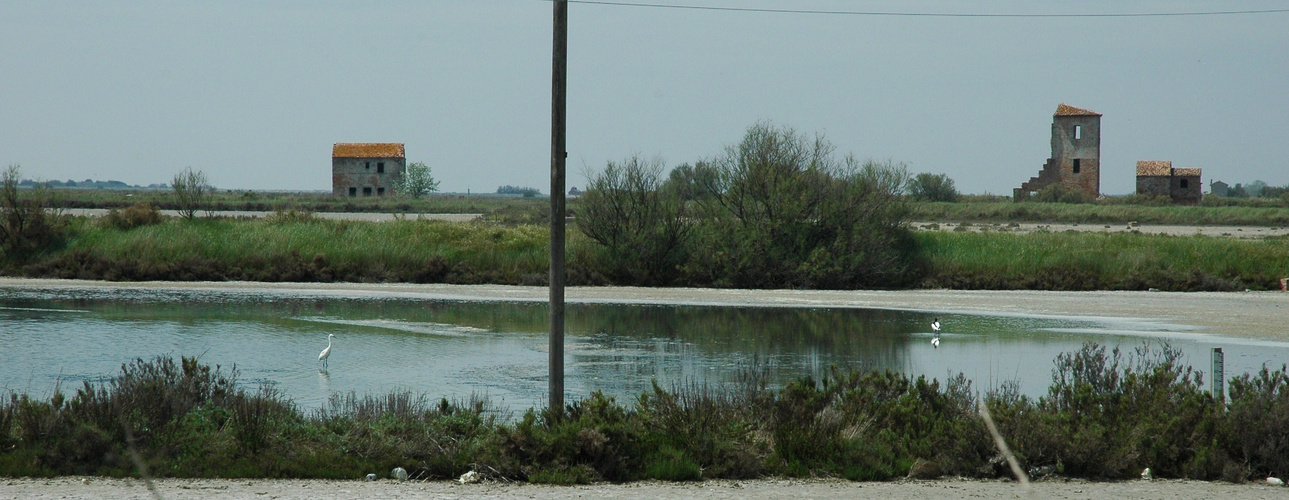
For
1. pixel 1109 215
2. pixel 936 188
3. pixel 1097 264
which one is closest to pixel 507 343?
pixel 1097 264

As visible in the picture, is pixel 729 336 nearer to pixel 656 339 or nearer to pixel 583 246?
pixel 656 339

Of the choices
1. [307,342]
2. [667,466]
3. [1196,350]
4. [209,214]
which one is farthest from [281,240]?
[667,466]

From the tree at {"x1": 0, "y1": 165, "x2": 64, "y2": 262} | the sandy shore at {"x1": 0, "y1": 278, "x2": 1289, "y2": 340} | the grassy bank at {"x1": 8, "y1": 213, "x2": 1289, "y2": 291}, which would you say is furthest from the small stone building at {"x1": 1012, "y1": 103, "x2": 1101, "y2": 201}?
the tree at {"x1": 0, "y1": 165, "x2": 64, "y2": 262}

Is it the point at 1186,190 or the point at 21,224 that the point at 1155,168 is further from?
the point at 21,224

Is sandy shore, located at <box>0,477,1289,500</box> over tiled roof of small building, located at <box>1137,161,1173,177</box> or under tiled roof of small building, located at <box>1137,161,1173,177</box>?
under

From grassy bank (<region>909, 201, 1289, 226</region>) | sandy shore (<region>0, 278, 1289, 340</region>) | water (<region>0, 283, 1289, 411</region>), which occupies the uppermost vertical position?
grassy bank (<region>909, 201, 1289, 226</region>)

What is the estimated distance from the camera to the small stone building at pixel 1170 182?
8938 cm

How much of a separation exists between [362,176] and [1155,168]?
6889 centimetres

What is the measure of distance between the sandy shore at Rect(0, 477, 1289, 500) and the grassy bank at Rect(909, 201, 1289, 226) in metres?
55.1

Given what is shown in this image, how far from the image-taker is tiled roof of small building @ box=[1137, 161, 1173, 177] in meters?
90.2

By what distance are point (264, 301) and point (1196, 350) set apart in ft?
76.3

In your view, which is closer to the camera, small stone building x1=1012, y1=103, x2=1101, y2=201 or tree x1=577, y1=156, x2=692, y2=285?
tree x1=577, y1=156, x2=692, y2=285

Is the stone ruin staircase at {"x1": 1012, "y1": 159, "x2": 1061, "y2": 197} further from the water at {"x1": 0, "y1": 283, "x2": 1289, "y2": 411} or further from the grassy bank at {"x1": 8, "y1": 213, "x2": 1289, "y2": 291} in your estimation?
the water at {"x1": 0, "y1": 283, "x2": 1289, "y2": 411}

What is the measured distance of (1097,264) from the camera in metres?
37.0
